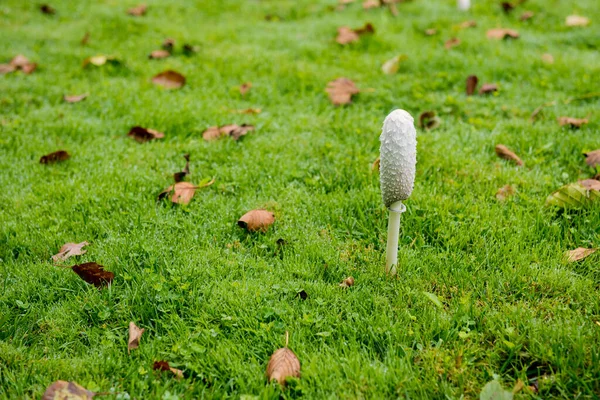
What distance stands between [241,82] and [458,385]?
4.07m

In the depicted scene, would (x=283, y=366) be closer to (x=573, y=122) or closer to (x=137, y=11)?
(x=573, y=122)

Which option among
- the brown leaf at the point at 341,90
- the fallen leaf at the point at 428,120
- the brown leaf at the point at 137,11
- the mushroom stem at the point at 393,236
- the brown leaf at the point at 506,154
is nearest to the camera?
the mushroom stem at the point at 393,236

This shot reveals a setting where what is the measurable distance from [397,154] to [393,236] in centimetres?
54

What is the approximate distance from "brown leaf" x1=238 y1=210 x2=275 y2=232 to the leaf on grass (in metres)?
1.59

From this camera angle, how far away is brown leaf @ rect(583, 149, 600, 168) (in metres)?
3.66

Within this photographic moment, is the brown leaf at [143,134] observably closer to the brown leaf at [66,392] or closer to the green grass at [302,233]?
the green grass at [302,233]

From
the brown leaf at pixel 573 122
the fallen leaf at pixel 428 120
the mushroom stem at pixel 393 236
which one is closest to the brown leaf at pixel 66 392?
the mushroom stem at pixel 393 236

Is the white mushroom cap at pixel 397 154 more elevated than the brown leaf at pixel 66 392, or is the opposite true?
the white mushroom cap at pixel 397 154

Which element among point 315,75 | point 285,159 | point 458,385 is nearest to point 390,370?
point 458,385

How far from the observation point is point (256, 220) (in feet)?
10.6

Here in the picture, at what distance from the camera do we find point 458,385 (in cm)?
224

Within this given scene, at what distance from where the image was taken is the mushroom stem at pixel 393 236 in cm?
262

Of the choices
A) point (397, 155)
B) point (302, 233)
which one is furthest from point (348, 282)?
Result: point (397, 155)

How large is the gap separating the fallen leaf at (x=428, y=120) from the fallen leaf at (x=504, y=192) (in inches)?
44.8
